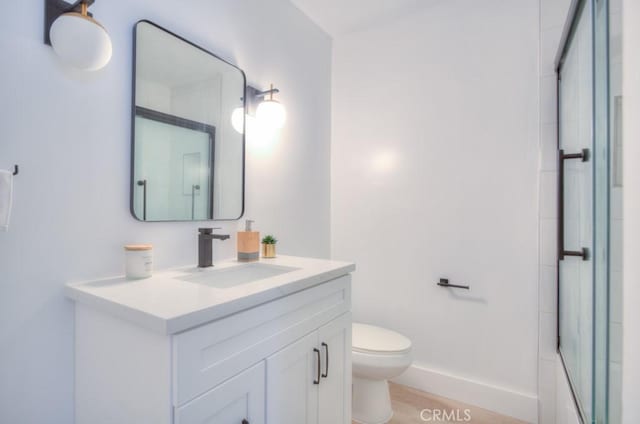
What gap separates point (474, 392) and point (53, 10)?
2.55 metres

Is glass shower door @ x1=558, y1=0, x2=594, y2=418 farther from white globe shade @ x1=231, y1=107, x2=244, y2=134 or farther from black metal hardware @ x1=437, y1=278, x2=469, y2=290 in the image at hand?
white globe shade @ x1=231, y1=107, x2=244, y2=134

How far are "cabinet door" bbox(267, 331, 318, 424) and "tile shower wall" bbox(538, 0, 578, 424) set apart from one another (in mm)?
1305

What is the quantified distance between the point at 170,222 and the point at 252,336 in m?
0.63

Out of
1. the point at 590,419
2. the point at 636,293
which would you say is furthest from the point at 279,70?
the point at 590,419

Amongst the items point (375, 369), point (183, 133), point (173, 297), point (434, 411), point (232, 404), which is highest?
point (183, 133)

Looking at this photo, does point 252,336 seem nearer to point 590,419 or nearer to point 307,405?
point 307,405

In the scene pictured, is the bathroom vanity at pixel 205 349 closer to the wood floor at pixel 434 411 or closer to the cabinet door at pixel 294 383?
the cabinet door at pixel 294 383

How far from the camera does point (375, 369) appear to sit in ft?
5.38

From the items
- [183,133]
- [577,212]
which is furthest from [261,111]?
[577,212]

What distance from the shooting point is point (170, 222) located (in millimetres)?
1293

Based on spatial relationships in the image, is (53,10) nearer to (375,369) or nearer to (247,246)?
(247,246)

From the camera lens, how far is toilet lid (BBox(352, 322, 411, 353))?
1669 millimetres

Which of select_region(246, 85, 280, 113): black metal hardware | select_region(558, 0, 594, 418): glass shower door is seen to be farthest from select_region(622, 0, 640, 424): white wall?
select_region(246, 85, 280, 113): black metal hardware

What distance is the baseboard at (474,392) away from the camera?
175cm
